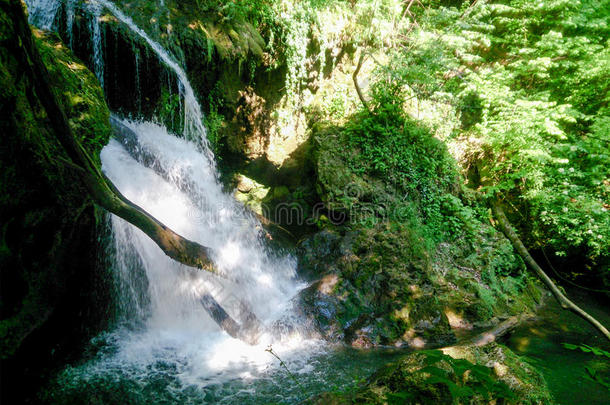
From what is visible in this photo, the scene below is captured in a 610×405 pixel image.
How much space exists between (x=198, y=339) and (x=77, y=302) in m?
1.58

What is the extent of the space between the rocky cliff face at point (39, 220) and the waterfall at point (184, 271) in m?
0.64

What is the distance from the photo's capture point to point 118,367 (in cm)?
311

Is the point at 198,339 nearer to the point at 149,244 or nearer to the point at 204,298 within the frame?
the point at 204,298

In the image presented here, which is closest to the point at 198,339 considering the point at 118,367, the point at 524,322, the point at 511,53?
the point at 118,367

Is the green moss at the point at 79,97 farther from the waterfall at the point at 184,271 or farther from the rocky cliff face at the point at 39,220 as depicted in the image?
the waterfall at the point at 184,271

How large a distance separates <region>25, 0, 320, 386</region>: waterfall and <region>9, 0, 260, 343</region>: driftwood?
123cm

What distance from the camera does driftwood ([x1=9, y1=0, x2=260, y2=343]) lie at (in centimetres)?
199

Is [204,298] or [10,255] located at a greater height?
[10,255]

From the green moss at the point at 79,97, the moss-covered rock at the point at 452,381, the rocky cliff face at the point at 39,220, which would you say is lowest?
the moss-covered rock at the point at 452,381

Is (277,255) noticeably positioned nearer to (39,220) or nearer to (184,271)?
(184,271)

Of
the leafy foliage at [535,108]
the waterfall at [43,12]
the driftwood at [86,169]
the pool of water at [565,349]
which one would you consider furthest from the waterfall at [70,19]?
the pool of water at [565,349]

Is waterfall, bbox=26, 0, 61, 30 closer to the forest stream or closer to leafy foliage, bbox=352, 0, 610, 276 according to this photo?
the forest stream

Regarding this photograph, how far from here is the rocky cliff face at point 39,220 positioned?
73.8 inches

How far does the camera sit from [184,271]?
14.2 ft
